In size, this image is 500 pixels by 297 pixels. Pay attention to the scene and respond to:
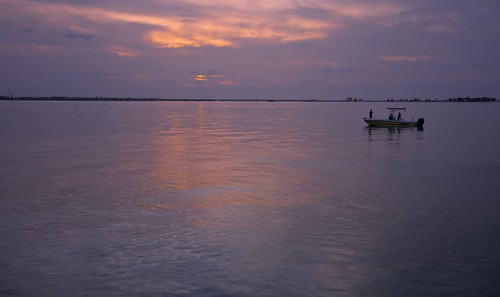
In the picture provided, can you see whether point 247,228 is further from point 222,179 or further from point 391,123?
point 391,123

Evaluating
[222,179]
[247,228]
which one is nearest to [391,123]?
[222,179]

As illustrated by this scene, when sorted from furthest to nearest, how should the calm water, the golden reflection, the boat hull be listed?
the boat hull < the golden reflection < the calm water

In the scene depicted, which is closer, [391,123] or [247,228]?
[247,228]

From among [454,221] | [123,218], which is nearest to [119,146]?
[123,218]

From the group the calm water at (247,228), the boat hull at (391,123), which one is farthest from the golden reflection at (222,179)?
the boat hull at (391,123)

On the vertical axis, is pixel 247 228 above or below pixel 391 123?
below

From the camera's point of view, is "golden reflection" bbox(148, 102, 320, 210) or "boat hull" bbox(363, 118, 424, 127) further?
"boat hull" bbox(363, 118, 424, 127)

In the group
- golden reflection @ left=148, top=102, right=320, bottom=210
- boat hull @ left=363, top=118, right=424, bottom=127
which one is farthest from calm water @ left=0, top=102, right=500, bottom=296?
boat hull @ left=363, top=118, right=424, bottom=127

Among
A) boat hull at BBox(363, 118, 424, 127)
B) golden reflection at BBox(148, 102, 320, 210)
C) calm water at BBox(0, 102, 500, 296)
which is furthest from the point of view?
boat hull at BBox(363, 118, 424, 127)

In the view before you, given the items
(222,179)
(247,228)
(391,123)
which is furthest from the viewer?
(391,123)

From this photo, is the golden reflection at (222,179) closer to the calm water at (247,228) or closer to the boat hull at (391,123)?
the calm water at (247,228)

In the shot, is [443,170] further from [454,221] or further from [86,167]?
[86,167]

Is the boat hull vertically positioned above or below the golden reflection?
above

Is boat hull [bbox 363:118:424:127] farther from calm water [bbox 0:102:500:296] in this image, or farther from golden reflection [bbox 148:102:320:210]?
calm water [bbox 0:102:500:296]
